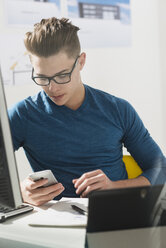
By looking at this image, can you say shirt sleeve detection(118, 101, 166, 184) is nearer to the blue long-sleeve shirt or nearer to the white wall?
the blue long-sleeve shirt

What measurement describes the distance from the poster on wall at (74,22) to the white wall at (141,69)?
0.04 metres

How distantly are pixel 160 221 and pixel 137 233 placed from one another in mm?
55

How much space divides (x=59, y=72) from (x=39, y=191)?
376 millimetres

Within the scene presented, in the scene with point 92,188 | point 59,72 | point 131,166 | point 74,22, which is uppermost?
point 74,22

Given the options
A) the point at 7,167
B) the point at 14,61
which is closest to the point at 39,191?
the point at 7,167

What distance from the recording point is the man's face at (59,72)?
983 mm

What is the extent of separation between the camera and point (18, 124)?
112 centimetres

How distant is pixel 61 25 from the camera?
1.06 m

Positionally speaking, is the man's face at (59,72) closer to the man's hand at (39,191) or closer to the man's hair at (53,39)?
the man's hair at (53,39)

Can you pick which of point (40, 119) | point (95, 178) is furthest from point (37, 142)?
point (95, 178)

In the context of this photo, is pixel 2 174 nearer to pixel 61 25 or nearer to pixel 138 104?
pixel 61 25

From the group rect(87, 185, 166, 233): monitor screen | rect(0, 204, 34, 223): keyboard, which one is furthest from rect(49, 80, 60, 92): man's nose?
rect(87, 185, 166, 233): monitor screen

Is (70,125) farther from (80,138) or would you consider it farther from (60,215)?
(60,215)

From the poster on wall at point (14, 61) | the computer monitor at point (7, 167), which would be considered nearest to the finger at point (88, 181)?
the computer monitor at point (7, 167)
